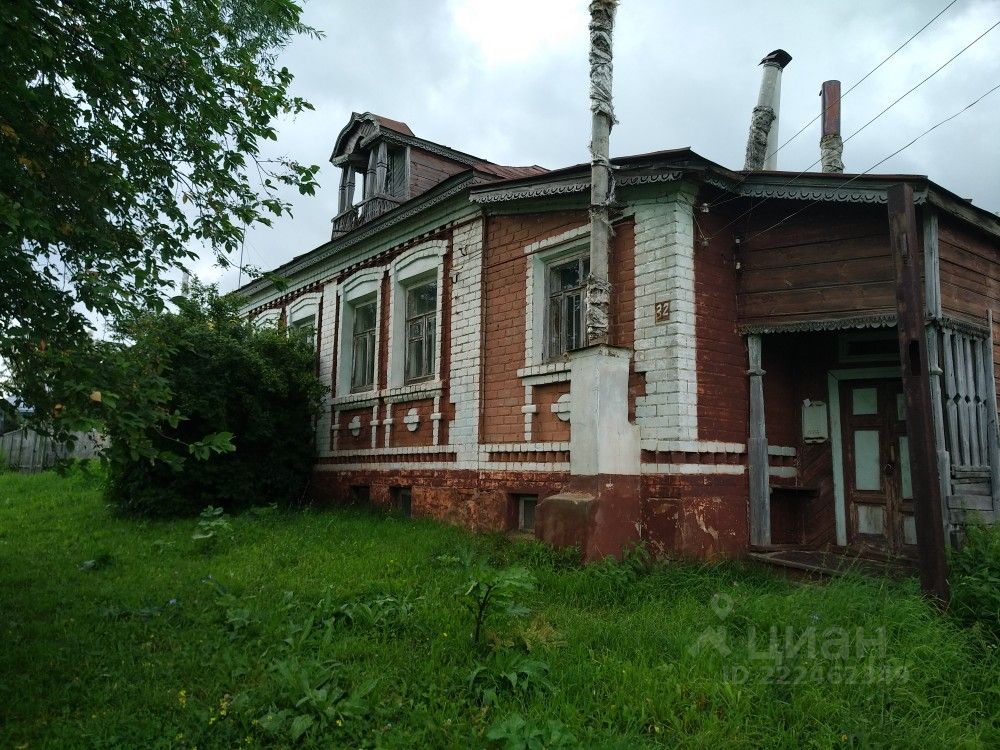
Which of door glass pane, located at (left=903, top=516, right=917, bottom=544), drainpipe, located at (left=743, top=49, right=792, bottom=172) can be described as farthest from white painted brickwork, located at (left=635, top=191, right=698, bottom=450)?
drainpipe, located at (left=743, top=49, right=792, bottom=172)

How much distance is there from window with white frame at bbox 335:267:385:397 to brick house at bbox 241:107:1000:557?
9.46 ft

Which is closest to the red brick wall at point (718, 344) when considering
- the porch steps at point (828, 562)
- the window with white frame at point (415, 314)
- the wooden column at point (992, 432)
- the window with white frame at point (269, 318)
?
the porch steps at point (828, 562)

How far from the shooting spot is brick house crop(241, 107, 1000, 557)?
6.98m

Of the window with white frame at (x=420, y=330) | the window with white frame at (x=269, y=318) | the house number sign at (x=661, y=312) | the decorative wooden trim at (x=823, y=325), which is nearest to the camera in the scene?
the decorative wooden trim at (x=823, y=325)

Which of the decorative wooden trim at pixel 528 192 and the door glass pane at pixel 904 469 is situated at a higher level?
the decorative wooden trim at pixel 528 192

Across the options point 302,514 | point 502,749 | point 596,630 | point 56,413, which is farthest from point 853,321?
point 302,514

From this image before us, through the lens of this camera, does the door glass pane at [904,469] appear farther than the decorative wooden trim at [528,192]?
No

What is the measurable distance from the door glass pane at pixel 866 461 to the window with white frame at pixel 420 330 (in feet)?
A: 18.9

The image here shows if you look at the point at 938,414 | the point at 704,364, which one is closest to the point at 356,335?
the point at 704,364

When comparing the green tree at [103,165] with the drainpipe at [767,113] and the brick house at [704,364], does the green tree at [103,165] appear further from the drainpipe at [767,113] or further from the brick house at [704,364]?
the drainpipe at [767,113]

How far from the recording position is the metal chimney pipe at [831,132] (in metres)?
12.5

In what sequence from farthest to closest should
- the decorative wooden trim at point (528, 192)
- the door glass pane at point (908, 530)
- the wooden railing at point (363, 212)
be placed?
the wooden railing at point (363, 212), the decorative wooden trim at point (528, 192), the door glass pane at point (908, 530)

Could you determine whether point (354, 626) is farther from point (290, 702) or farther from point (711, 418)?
point (711, 418)

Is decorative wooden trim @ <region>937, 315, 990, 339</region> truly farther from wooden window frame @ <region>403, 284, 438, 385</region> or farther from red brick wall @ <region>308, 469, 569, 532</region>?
wooden window frame @ <region>403, 284, 438, 385</region>
